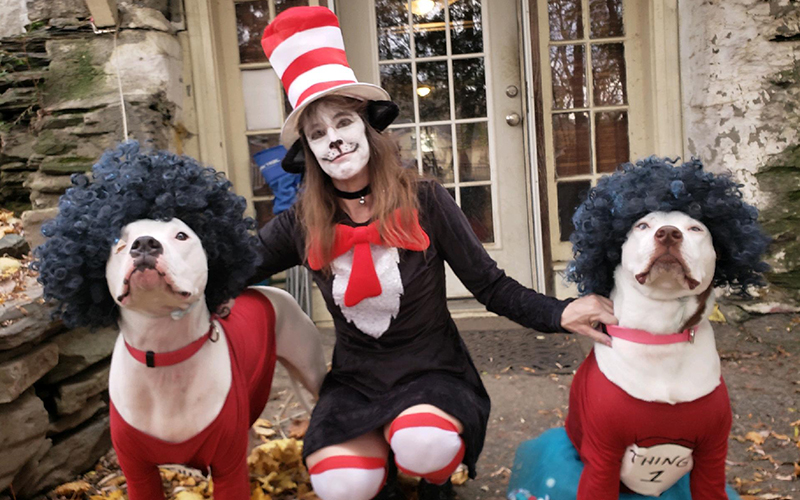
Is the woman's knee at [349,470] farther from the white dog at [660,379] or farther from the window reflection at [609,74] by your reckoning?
the window reflection at [609,74]

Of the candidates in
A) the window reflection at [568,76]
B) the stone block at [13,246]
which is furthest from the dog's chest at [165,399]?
the window reflection at [568,76]

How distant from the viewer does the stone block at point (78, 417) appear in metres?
2.26

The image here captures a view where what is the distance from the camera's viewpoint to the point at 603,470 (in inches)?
60.2

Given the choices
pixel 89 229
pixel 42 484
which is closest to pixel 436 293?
pixel 89 229

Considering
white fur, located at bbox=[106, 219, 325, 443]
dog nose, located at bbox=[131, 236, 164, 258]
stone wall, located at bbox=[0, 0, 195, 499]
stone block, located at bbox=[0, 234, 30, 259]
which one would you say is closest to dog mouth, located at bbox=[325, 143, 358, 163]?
white fur, located at bbox=[106, 219, 325, 443]

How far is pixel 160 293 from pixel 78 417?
4.06 ft

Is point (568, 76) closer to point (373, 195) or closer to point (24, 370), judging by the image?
point (373, 195)

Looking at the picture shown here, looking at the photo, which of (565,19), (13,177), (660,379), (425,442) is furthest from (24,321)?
(565,19)

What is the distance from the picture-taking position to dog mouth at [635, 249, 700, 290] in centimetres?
144

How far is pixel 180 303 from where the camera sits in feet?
4.81

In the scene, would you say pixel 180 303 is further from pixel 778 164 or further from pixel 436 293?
pixel 778 164

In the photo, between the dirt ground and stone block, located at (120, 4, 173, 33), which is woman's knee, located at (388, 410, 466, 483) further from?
stone block, located at (120, 4, 173, 33)

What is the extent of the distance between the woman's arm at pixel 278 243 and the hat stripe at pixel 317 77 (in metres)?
0.35

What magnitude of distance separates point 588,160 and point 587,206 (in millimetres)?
2630
